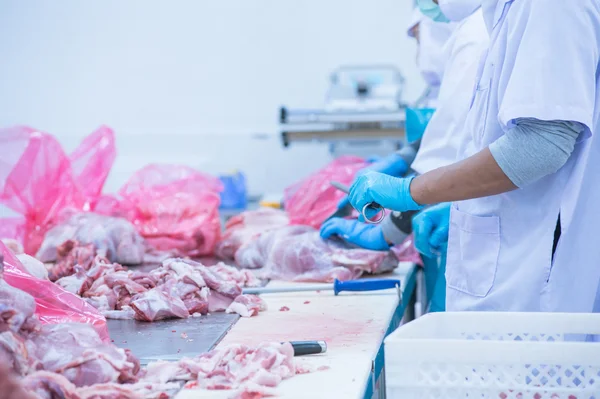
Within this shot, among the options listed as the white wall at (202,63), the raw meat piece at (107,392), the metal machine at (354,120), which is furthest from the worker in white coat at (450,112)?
the white wall at (202,63)

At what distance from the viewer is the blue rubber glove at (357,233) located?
2971 mm

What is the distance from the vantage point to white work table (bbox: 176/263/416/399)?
160 cm

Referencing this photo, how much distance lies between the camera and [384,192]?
218 cm

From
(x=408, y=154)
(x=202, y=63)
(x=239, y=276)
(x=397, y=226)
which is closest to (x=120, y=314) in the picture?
(x=239, y=276)

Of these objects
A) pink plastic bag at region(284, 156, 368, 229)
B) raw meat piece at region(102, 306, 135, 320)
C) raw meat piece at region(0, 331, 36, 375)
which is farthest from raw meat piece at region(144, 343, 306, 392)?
pink plastic bag at region(284, 156, 368, 229)

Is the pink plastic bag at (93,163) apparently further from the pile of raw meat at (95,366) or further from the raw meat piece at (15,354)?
the raw meat piece at (15,354)

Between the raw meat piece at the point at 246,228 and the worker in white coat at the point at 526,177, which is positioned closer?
the worker in white coat at the point at 526,177

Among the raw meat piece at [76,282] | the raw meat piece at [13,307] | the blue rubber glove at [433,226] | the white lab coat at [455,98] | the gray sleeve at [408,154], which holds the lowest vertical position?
the raw meat piece at [76,282]

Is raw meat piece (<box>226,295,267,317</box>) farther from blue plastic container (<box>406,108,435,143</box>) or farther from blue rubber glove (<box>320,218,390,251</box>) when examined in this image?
blue plastic container (<box>406,108,435,143</box>)

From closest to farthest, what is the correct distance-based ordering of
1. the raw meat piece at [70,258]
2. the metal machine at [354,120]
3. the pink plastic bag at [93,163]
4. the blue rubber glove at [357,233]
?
the raw meat piece at [70,258], the blue rubber glove at [357,233], the pink plastic bag at [93,163], the metal machine at [354,120]

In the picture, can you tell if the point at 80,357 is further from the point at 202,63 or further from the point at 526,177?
the point at 202,63

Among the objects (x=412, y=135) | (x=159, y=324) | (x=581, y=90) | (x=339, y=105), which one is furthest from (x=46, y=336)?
(x=339, y=105)

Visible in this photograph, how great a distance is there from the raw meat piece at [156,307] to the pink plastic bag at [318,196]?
3.86 ft

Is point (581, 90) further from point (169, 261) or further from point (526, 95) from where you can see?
point (169, 261)
